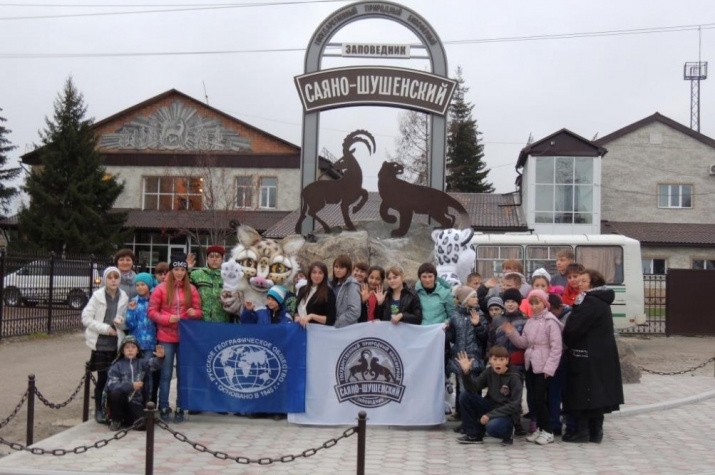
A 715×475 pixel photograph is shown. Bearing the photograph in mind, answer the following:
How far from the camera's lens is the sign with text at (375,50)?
46.1 feet

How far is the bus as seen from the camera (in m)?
21.7

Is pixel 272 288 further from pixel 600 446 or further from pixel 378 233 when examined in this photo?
pixel 378 233

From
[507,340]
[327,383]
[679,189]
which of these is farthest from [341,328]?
[679,189]

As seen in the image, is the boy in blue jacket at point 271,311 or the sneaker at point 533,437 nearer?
the sneaker at point 533,437

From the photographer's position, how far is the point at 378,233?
559 inches

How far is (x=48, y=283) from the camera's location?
66.8ft

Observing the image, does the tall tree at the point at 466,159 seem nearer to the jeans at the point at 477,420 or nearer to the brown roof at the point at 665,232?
the brown roof at the point at 665,232

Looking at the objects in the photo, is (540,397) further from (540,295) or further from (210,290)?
(210,290)

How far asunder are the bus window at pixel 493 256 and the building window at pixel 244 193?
20.8 meters

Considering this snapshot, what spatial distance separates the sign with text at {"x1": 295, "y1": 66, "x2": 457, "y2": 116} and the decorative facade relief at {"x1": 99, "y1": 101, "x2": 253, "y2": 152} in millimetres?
28504

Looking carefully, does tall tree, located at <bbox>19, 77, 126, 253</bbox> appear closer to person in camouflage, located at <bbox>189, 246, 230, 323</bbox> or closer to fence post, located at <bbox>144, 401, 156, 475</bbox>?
person in camouflage, located at <bbox>189, 246, 230, 323</bbox>

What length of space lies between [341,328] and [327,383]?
0.64 meters

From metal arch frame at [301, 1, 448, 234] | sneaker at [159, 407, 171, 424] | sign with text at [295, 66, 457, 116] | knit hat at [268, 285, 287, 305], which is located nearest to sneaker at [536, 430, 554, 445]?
knit hat at [268, 285, 287, 305]

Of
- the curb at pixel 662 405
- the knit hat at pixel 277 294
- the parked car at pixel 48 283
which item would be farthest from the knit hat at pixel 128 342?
the parked car at pixel 48 283
